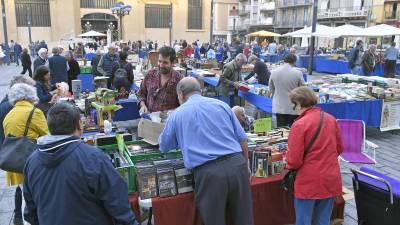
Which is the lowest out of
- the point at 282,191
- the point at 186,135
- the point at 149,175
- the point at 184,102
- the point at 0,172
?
the point at 0,172

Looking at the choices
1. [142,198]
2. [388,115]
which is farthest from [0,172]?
[388,115]

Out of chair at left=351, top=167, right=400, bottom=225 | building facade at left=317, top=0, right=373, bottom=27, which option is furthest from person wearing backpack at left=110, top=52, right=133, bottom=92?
building facade at left=317, top=0, right=373, bottom=27

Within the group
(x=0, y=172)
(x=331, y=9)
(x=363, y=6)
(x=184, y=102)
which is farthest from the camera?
(x=331, y=9)

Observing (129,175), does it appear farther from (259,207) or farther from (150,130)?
(259,207)

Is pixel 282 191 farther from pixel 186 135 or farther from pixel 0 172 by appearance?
pixel 0 172

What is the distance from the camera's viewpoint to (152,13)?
41.9m

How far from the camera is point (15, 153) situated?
10.2 ft

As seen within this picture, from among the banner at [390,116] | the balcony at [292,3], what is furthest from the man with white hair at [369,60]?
the balcony at [292,3]

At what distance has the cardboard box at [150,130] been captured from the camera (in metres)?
3.44

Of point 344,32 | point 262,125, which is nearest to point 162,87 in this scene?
point 262,125

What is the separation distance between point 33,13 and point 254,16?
1302 inches

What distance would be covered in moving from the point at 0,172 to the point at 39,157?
398 centimetres

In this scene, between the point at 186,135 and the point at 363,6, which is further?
the point at 363,6

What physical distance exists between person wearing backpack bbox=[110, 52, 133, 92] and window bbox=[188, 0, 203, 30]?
3657 cm
